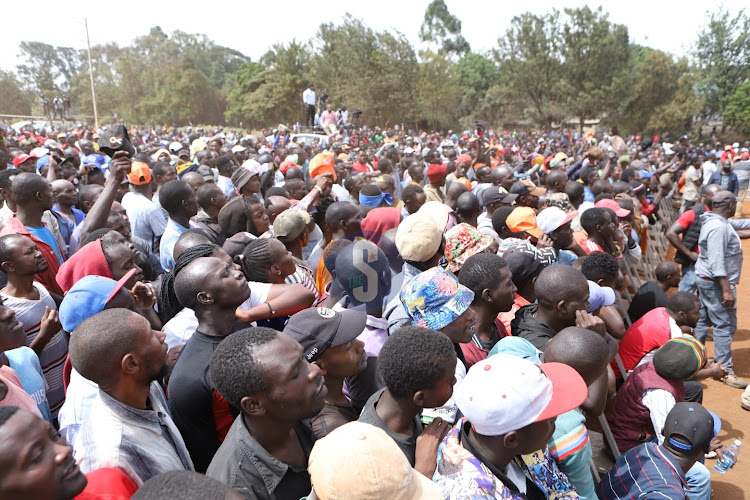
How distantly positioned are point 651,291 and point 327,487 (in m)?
4.20

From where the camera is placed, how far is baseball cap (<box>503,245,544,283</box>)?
147 inches

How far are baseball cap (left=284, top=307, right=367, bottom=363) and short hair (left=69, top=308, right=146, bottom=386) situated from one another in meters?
0.68

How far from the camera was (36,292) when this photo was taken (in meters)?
3.10

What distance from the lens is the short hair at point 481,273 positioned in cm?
304

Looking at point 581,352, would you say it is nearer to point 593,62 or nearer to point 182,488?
point 182,488

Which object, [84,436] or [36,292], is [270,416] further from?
[36,292]

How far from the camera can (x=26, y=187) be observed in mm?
3914

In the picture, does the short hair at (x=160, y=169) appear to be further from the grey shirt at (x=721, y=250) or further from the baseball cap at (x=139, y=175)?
the grey shirt at (x=721, y=250)

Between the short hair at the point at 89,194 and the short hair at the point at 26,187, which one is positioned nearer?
the short hair at the point at 26,187

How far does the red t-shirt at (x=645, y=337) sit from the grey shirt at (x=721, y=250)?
2.13 metres

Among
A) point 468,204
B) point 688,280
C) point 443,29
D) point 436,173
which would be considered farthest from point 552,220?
point 443,29

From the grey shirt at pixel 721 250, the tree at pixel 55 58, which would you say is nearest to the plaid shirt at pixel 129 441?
the grey shirt at pixel 721 250

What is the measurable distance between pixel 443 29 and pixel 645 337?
247ft

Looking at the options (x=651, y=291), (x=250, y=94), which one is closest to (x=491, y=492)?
(x=651, y=291)
